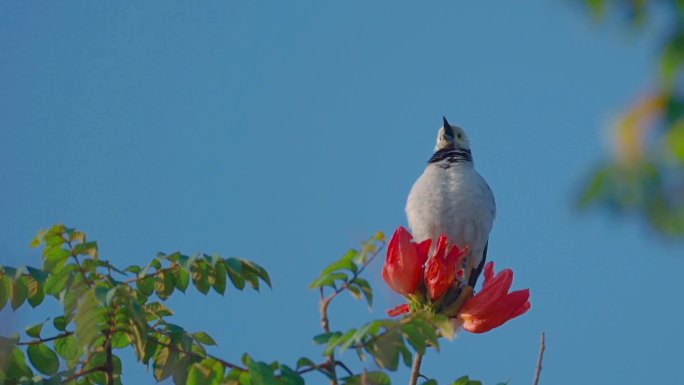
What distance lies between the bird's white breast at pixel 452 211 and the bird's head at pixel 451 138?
1.42 m

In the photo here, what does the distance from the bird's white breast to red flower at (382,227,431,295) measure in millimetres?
3085

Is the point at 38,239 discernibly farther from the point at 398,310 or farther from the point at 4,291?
the point at 398,310

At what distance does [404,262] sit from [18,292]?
5.65 feet

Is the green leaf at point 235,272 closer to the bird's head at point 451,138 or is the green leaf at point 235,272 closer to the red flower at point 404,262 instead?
the red flower at point 404,262

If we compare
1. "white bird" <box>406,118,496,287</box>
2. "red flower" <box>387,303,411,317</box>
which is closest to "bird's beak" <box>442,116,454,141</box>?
"white bird" <box>406,118,496,287</box>

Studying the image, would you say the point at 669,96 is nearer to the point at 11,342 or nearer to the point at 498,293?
the point at 11,342

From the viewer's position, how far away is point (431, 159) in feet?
27.2

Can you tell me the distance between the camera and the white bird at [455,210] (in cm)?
724

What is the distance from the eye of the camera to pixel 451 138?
9031 millimetres

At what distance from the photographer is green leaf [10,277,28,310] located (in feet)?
10.5

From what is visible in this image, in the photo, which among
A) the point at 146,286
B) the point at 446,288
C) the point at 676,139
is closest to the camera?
the point at 676,139

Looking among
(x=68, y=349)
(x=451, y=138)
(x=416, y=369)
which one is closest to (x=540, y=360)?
(x=416, y=369)

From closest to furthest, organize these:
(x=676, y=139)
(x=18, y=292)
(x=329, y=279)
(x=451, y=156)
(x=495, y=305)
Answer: (x=676, y=139), (x=329, y=279), (x=18, y=292), (x=495, y=305), (x=451, y=156)

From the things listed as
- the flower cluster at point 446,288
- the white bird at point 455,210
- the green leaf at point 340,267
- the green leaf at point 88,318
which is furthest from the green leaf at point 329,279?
the white bird at point 455,210
